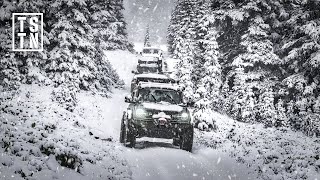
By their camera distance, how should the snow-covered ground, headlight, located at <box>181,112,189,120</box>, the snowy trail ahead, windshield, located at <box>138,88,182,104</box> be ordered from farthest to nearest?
windshield, located at <box>138,88,182,104</box> < headlight, located at <box>181,112,189,120</box> < the snowy trail ahead < the snow-covered ground

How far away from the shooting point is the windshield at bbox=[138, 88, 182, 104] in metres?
11.9

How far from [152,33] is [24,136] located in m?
134

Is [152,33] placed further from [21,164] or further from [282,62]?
[21,164]

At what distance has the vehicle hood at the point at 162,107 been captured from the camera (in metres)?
11.0

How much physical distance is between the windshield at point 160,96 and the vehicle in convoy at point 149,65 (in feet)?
63.6

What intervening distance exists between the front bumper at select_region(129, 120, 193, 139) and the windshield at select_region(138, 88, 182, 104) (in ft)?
4.17

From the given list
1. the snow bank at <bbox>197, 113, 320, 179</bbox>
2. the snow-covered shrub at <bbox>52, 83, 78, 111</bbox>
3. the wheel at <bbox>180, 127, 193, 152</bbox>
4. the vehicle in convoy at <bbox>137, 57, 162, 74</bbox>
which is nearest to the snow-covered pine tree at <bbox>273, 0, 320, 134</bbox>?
the snow bank at <bbox>197, 113, 320, 179</bbox>

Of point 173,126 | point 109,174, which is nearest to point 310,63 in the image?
point 173,126

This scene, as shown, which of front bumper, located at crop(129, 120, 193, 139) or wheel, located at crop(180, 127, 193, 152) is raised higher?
front bumper, located at crop(129, 120, 193, 139)

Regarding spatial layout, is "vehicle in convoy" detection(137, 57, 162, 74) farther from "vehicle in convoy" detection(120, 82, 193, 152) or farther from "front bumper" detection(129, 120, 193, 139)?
"front bumper" detection(129, 120, 193, 139)

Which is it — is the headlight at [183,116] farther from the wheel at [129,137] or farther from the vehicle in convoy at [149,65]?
the vehicle in convoy at [149,65]

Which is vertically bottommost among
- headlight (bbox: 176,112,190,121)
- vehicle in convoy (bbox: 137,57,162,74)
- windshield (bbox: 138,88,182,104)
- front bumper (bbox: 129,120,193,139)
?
front bumper (bbox: 129,120,193,139)

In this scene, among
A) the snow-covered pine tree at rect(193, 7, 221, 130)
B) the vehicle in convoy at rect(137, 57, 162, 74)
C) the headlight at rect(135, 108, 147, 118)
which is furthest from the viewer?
the vehicle in convoy at rect(137, 57, 162, 74)

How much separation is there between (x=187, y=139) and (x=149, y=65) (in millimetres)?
21088
